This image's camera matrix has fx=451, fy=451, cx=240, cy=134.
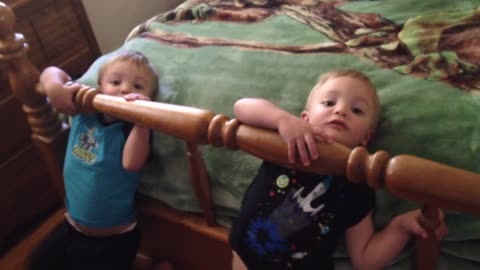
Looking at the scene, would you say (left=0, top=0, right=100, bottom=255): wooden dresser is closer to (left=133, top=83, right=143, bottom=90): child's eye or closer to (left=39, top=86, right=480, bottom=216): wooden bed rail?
(left=133, top=83, right=143, bottom=90): child's eye

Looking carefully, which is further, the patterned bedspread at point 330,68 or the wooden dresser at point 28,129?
the wooden dresser at point 28,129

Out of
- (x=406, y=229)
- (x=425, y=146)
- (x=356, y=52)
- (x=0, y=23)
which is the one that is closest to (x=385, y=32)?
(x=356, y=52)

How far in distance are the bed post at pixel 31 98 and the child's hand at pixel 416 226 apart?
2.80 ft

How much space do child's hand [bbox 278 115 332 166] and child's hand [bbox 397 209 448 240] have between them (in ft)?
0.58

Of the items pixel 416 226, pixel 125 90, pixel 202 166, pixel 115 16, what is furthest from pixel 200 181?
pixel 115 16

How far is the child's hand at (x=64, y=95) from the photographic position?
97 centimetres

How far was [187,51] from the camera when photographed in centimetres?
120

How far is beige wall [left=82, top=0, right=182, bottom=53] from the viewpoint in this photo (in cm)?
209

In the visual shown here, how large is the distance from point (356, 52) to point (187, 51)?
43cm

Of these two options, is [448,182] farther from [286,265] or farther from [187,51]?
[187,51]

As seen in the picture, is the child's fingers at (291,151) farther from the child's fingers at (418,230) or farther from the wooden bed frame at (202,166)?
the child's fingers at (418,230)

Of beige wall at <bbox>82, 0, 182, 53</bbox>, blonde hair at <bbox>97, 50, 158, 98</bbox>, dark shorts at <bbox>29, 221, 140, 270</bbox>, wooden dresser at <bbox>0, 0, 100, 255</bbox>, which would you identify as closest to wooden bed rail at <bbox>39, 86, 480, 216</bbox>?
blonde hair at <bbox>97, 50, 158, 98</bbox>

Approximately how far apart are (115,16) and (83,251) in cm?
142

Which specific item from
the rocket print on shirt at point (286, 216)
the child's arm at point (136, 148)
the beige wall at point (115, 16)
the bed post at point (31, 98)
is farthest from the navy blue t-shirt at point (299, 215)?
the beige wall at point (115, 16)
